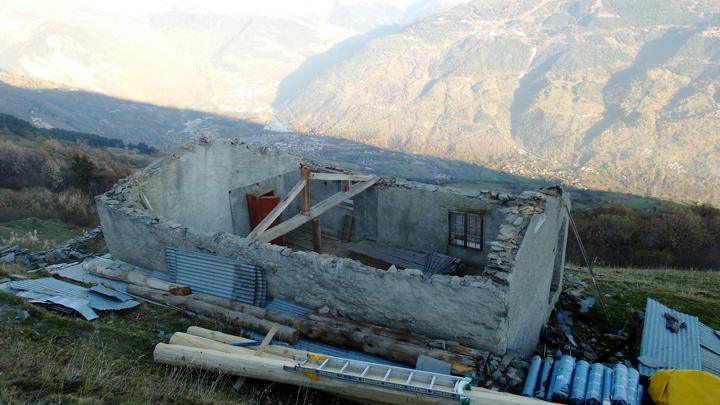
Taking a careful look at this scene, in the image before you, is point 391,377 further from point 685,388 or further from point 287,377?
point 685,388

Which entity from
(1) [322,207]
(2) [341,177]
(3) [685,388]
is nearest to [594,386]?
(3) [685,388]

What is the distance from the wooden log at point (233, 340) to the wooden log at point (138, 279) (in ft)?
6.68

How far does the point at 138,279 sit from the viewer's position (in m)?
11.3

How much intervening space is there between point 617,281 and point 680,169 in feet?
350

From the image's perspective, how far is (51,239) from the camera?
20.5 metres

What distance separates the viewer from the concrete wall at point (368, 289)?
8.67 meters

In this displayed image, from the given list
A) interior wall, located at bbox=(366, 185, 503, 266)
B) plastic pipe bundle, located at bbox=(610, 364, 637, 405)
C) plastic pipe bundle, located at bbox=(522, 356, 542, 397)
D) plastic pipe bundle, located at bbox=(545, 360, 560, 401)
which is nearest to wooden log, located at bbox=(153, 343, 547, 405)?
plastic pipe bundle, located at bbox=(545, 360, 560, 401)

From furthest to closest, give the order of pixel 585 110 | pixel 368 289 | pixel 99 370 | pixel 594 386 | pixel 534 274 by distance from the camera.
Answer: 1. pixel 585 110
2. pixel 534 274
3. pixel 368 289
4. pixel 594 386
5. pixel 99 370

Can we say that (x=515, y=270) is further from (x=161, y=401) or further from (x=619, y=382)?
(x=161, y=401)

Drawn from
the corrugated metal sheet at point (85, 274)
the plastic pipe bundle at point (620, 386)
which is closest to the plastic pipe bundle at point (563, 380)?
the plastic pipe bundle at point (620, 386)

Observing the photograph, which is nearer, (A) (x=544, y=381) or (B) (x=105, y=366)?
(B) (x=105, y=366)

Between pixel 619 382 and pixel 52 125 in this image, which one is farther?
pixel 52 125

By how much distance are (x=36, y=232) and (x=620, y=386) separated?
22.8m

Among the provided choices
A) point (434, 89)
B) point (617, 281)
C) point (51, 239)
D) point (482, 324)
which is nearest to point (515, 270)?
point (482, 324)
